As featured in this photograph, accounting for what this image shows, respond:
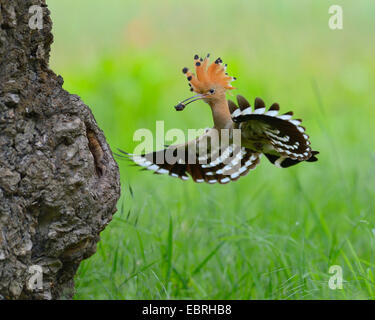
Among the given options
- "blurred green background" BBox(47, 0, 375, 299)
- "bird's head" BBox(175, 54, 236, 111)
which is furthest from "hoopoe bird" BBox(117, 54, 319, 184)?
"blurred green background" BBox(47, 0, 375, 299)

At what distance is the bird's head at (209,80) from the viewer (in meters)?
2.35

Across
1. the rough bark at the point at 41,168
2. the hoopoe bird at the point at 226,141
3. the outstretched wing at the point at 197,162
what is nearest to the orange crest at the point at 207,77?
the hoopoe bird at the point at 226,141

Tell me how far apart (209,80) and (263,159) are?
281 cm

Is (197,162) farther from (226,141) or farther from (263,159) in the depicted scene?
(263,159)

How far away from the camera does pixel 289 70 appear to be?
20.3ft

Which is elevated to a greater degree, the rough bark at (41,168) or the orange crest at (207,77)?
the orange crest at (207,77)

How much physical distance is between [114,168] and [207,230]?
1.39 metres

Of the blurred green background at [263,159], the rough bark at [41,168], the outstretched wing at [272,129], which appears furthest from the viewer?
the blurred green background at [263,159]

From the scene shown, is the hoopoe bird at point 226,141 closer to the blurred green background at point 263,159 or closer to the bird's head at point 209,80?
the bird's head at point 209,80

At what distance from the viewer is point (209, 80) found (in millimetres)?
2355

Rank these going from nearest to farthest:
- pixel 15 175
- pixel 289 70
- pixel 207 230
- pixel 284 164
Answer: pixel 15 175, pixel 284 164, pixel 207 230, pixel 289 70

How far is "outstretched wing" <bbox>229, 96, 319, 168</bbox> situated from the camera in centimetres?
233
